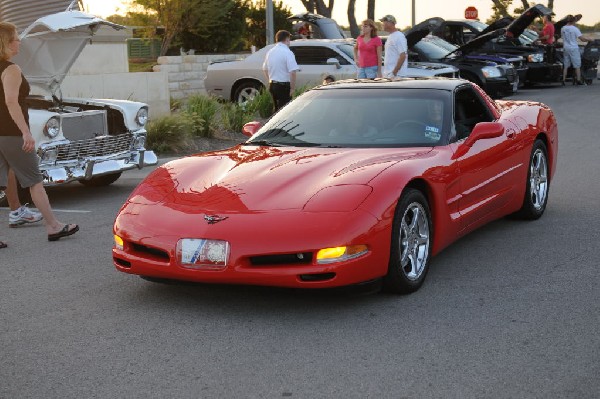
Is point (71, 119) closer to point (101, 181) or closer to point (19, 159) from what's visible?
point (101, 181)

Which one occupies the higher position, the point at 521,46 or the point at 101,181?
the point at 521,46

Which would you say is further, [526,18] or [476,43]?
[526,18]

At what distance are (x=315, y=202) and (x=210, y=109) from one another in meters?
11.1

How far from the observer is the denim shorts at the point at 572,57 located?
28.0 metres

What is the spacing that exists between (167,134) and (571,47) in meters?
16.0

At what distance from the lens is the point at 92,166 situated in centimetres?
1055

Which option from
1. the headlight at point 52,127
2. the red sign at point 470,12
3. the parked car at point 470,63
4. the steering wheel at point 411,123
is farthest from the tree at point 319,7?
the steering wheel at point 411,123

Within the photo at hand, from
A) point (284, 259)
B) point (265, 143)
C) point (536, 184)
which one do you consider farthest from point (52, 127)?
point (284, 259)

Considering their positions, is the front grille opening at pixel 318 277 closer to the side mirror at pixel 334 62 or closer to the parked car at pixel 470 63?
the side mirror at pixel 334 62

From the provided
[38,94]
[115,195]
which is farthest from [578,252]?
[38,94]

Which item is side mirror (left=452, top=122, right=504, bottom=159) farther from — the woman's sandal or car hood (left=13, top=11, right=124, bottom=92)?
car hood (left=13, top=11, right=124, bottom=92)

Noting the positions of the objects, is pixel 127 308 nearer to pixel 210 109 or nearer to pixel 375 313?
pixel 375 313

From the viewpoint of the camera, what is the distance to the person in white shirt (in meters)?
27.3

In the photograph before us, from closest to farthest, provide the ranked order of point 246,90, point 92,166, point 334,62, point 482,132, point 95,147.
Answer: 1. point 482,132
2. point 92,166
3. point 95,147
4. point 334,62
5. point 246,90
